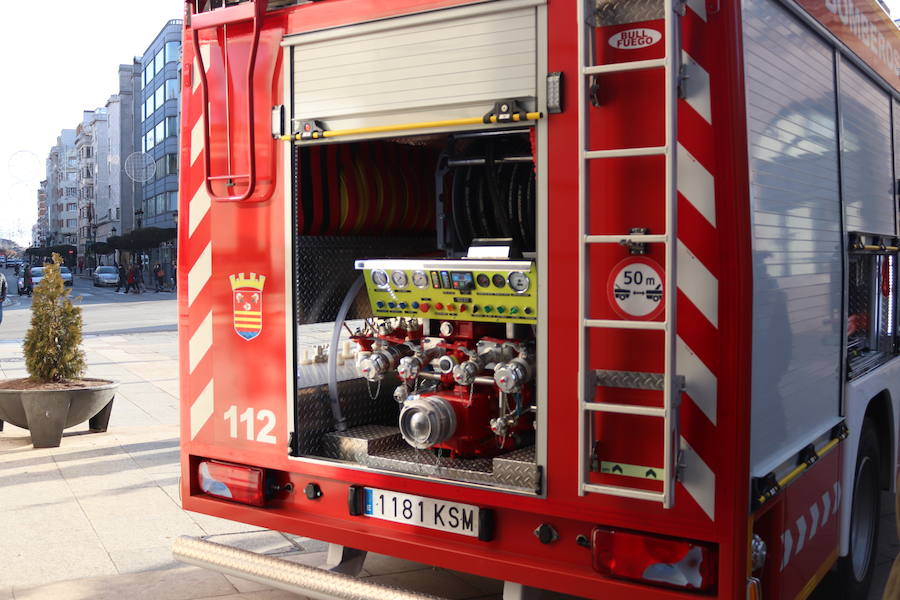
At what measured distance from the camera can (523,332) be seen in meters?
3.81

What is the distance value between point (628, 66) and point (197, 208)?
2.25 meters

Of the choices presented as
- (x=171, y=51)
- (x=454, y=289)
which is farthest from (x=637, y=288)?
(x=171, y=51)

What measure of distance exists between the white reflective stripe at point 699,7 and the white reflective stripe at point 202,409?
8.63 feet

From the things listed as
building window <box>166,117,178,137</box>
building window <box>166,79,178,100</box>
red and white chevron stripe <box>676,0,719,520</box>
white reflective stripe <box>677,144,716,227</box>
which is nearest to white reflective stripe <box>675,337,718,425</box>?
red and white chevron stripe <box>676,0,719,520</box>

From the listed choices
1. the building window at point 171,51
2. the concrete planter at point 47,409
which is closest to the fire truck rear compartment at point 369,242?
the concrete planter at point 47,409

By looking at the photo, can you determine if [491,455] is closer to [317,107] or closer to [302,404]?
[302,404]

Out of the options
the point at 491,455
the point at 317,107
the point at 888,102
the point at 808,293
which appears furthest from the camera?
the point at 888,102

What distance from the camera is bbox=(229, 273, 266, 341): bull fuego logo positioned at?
3.94m

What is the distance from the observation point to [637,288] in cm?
290

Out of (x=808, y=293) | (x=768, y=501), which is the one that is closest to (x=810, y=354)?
(x=808, y=293)

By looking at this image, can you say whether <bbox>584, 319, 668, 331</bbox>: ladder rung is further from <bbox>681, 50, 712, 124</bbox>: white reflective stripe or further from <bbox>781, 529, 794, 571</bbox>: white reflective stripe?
<bbox>781, 529, 794, 571</bbox>: white reflective stripe

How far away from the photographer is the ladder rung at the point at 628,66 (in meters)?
2.72

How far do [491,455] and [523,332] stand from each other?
1.86 feet

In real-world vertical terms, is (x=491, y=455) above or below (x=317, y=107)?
below
